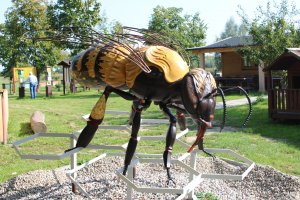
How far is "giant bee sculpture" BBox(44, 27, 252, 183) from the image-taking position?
364 cm

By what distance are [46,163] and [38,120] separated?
9.79 ft

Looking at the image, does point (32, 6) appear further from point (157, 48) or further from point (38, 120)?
point (157, 48)

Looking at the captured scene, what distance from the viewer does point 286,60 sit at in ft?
38.3

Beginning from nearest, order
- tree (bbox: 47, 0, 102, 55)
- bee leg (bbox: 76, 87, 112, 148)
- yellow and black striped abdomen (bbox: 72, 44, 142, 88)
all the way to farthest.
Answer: yellow and black striped abdomen (bbox: 72, 44, 142, 88), bee leg (bbox: 76, 87, 112, 148), tree (bbox: 47, 0, 102, 55)

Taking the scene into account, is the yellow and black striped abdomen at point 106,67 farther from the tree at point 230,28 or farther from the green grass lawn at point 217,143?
the tree at point 230,28

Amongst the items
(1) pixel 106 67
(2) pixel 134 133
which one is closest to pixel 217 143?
(2) pixel 134 133

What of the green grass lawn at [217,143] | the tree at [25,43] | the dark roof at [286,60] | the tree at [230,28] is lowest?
the green grass lawn at [217,143]

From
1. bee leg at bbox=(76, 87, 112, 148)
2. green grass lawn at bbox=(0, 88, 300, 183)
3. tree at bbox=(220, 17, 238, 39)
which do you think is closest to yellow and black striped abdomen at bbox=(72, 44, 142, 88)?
bee leg at bbox=(76, 87, 112, 148)

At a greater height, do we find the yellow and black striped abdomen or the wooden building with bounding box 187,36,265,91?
the wooden building with bounding box 187,36,265,91

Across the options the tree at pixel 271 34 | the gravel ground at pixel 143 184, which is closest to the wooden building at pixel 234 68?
the tree at pixel 271 34

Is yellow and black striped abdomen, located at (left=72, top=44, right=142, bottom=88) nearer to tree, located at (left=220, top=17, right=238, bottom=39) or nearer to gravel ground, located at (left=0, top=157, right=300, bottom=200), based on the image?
gravel ground, located at (left=0, top=157, right=300, bottom=200)

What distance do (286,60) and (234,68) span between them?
14.8 m

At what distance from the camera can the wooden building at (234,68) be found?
23.4 m

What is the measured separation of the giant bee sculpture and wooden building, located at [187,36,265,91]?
1875 cm
